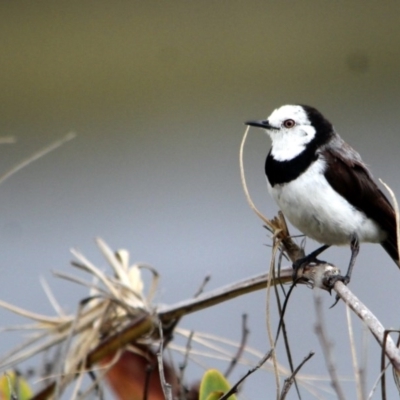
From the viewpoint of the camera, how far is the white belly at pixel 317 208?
8.85 ft

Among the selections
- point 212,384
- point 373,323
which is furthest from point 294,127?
point 373,323

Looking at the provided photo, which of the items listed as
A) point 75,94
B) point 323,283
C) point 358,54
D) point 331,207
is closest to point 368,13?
point 358,54

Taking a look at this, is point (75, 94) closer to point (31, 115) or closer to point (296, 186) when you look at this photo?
point (31, 115)

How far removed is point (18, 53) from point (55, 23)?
1.02 ft

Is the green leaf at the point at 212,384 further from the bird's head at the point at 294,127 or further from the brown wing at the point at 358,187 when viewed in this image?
the bird's head at the point at 294,127

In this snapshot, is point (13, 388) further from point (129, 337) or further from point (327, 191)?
point (327, 191)

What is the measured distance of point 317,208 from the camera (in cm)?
269

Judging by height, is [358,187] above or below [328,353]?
above

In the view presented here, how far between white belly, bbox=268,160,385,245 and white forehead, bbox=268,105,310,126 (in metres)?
0.23

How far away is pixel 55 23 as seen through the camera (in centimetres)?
547

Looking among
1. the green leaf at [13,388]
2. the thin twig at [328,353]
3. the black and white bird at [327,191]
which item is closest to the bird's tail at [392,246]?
the black and white bird at [327,191]

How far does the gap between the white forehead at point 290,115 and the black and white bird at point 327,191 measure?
0.14 feet

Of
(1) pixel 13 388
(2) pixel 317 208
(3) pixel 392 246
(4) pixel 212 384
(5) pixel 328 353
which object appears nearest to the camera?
(5) pixel 328 353

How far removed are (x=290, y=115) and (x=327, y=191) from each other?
345 mm
